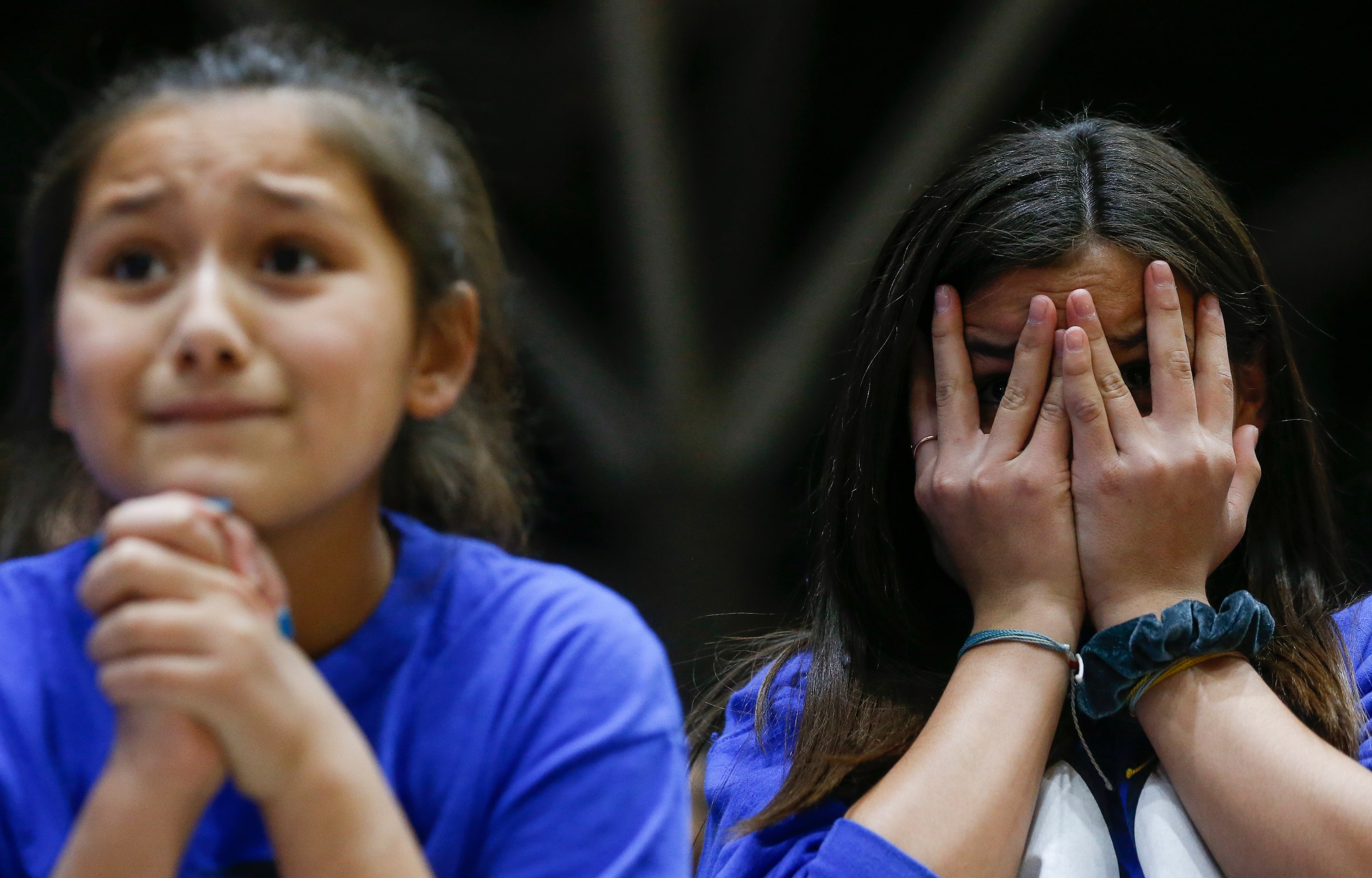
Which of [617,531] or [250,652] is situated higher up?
[250,652]

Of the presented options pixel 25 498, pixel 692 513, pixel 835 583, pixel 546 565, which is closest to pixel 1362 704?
pixel 835 583

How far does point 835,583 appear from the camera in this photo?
1.16 m

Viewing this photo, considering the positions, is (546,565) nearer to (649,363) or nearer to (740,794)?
(740,794)

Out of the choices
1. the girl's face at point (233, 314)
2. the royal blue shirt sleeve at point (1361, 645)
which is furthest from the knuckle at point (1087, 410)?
the girl's face at point (233, 314)

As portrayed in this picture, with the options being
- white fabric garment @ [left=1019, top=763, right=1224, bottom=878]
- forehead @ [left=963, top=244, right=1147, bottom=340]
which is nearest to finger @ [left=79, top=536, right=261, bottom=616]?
white fabric garment @ [left=1019, top=763, right=1224, bottom=878]

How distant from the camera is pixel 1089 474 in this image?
1062 millimetres

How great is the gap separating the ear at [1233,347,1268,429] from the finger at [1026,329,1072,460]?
0.22m

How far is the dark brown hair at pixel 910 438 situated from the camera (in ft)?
3.57

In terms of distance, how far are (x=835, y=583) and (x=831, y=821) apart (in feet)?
0.76

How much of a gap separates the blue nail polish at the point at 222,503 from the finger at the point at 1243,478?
831 mm

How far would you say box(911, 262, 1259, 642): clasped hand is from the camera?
40.9 inches

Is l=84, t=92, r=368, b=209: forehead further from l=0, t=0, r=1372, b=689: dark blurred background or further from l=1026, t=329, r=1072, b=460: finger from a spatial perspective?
l=0, t=0, r=1372, b=689: dark blurred background

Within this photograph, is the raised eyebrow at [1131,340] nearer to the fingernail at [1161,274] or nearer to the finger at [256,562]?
the fingernail at [1161,274]

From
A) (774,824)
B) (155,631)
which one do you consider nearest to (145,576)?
(155,631)
